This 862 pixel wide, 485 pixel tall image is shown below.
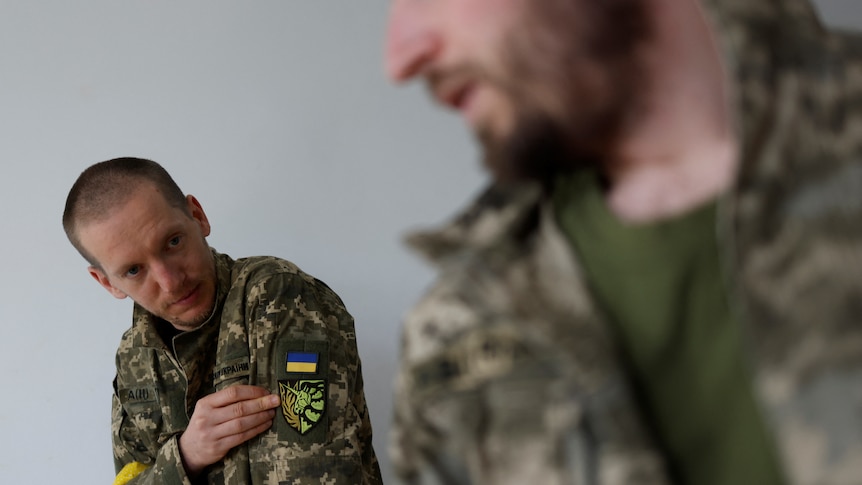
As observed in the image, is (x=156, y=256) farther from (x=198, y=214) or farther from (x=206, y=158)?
(x=206, y=158)

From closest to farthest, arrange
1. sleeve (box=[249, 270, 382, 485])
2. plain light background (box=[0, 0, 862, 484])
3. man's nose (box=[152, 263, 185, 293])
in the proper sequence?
sleeve (box=[249, 270, 382, 485]) → man's nose (box=[152, 263, 185, 293]) → plain light background (box=[0, 0, 862, 484])

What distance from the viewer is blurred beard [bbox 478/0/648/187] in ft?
1.88

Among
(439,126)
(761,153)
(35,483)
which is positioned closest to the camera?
(761,153)

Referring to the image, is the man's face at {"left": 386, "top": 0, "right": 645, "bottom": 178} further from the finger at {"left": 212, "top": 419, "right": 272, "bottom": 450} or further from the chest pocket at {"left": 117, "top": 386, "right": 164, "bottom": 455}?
the chest pocket at {"left": 117, "top": 386, "right": 164, "bottom": 455}

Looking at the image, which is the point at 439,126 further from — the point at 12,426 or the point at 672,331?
the point at 672,331

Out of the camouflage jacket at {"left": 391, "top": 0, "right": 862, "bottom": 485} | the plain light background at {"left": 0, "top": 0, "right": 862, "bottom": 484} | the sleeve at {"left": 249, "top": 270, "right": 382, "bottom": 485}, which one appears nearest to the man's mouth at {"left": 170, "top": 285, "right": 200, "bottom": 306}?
the sleeve at {"left": 249, "top": 270, "right": 382, "bottom": 485}

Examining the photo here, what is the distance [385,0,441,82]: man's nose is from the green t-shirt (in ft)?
0.59

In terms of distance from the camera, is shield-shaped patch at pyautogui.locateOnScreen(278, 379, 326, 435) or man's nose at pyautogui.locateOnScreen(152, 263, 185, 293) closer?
shield-shaped patch at pyautogui.locateOnScreen(278, 379, 326, 435)

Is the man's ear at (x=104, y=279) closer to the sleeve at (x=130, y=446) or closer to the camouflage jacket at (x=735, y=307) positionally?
the sleeve at (x=130, y=446)

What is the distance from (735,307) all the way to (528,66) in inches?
7.7

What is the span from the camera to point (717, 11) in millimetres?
583

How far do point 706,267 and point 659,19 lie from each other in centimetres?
17

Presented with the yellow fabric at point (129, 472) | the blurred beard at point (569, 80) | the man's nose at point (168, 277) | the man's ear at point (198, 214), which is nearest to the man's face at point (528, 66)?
the blurred beard at point (569, 80)

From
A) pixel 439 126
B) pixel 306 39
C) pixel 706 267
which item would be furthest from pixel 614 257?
pixel 306 39
